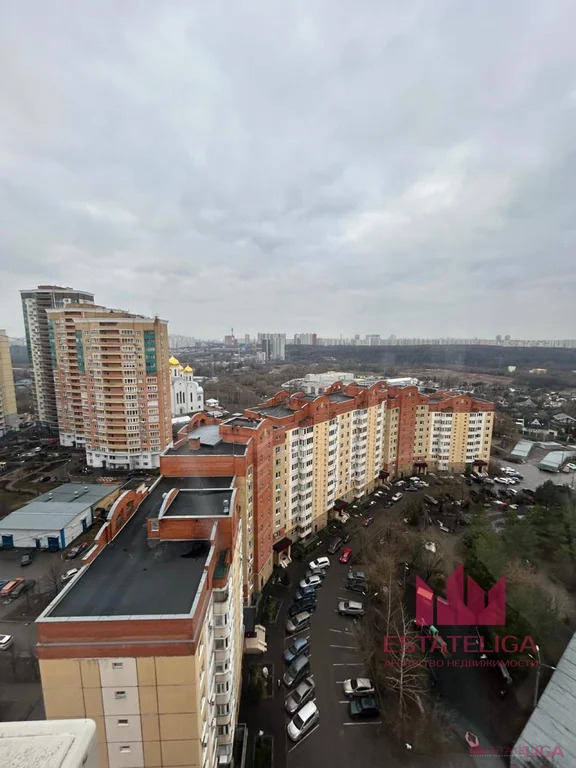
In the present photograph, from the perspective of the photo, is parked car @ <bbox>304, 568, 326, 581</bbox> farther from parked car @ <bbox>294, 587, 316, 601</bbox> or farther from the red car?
the red car

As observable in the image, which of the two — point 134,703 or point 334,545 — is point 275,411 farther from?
point 134,703

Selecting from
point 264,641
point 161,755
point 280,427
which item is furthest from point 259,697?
point 280,427

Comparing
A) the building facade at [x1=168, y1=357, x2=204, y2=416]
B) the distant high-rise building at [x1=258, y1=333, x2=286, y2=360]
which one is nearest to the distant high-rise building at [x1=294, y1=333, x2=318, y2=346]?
the distant high-rise building at [x1=258, y1=333, x2=286, y2=360]

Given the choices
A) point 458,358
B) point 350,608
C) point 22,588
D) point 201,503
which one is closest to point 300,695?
point 350,608

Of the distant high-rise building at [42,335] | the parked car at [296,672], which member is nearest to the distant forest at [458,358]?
the parked car at [296,672]

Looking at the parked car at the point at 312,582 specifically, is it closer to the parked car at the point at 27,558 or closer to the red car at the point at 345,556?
the red car at the point at 345,556

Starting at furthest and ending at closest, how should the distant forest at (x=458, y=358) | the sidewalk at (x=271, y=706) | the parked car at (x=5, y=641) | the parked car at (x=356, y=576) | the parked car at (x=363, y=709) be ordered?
the distant forest at (x=458, y=358) → the parked car at (x=356, y=576) → the parked car at (x=5, y=641) → the parked car at (x=363, y=709) → the sidewalk at (x=271, y=706)

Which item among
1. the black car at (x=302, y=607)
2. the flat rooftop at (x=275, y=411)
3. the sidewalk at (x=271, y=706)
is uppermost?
the flat rooftop at (x=275, y=411)
